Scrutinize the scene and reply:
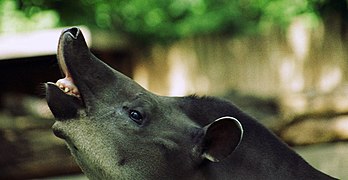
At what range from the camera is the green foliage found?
510 inches

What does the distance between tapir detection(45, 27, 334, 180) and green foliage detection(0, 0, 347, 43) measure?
9.08 metres

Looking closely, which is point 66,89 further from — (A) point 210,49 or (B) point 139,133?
(A) point 210,49

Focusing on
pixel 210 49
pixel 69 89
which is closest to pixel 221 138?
pixel 69 89

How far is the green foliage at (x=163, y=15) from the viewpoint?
1295 centimetres

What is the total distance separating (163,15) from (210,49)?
107cm

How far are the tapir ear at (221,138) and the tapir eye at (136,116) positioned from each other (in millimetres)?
253

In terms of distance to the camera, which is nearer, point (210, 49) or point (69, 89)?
point (69, 89)

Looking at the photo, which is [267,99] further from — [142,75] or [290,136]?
[142,75]

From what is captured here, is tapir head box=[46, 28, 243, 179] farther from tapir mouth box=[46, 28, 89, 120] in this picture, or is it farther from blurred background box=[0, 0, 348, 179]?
blurred background box=[0, 0, 348, 179]

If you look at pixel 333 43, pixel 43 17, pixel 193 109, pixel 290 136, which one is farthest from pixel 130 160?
pixel 43 17

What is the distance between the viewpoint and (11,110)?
10648 millimetres

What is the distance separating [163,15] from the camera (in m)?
13.6

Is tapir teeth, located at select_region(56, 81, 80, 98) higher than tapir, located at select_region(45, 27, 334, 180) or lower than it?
higher

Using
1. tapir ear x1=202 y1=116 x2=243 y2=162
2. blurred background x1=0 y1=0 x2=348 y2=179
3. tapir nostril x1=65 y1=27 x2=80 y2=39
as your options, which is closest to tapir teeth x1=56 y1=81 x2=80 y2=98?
tapir nostril x1=65 y1=27 x2=80 y2=39
